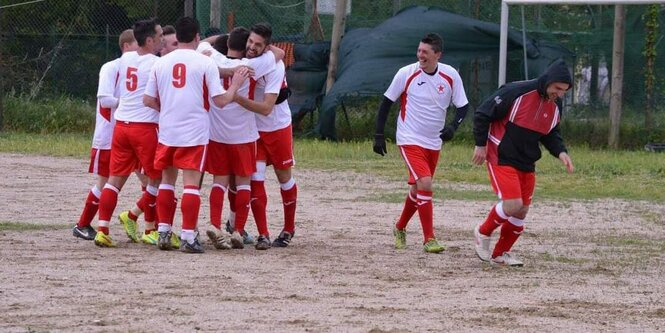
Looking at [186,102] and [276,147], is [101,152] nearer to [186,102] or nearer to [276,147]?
[186,102]

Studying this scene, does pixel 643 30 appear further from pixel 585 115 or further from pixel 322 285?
pixel 322 285

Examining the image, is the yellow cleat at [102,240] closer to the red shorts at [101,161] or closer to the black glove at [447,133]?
the red shorts at [101,161]

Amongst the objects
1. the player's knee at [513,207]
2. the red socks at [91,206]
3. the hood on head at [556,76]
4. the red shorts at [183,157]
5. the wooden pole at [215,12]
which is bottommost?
the red socks at [91,206]

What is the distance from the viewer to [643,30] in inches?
904

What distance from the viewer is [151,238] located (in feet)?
37.0

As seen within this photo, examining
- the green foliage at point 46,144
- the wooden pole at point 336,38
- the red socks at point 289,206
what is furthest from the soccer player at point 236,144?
the wooden pole at point 336,38

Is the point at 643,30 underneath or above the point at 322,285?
above

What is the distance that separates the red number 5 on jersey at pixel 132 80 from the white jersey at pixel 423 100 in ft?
7.06

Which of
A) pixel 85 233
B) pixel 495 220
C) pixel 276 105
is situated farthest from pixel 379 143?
pixel 85 233

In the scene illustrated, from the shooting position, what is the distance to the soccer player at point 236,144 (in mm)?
10938

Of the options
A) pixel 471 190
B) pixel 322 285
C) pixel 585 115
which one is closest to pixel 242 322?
pixel 322 285

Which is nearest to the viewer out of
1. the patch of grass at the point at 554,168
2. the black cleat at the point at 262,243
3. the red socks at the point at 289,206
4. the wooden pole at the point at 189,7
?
the black cleat at the point at 262,243

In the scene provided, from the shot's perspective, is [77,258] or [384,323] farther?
[77,258]

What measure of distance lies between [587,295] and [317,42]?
16501 millimetres
